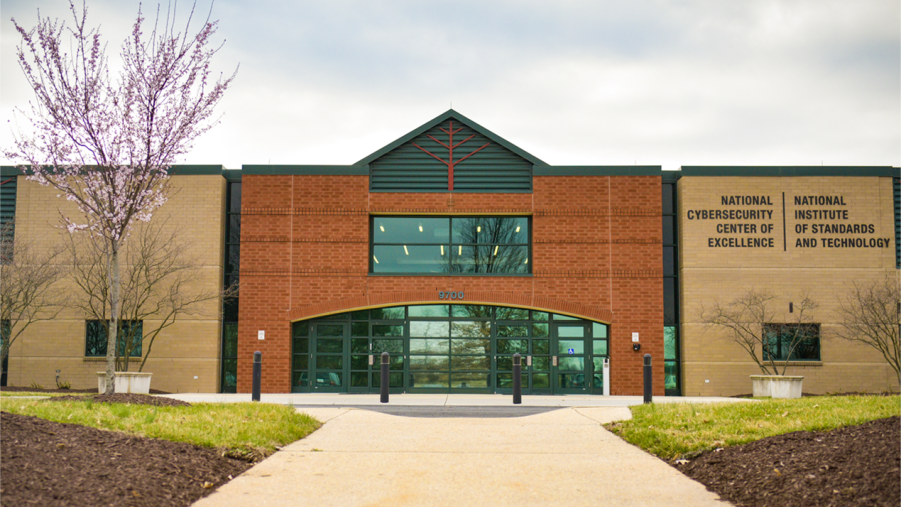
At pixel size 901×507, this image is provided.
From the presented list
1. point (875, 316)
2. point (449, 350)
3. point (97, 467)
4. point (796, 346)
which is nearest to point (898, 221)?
point (875, 316)

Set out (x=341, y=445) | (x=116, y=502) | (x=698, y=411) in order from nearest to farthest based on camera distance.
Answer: (x=116, y=502)
(x=341, y=445)
(x=698, y=411)

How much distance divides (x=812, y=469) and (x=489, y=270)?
1650cm

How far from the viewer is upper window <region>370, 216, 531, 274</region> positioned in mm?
22969

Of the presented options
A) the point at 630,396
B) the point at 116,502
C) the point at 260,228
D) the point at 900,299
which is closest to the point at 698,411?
the point at 116,502

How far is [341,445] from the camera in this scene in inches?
373

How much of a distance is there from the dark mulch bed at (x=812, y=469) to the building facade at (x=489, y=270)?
47.9 feet

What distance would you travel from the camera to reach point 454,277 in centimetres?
2266

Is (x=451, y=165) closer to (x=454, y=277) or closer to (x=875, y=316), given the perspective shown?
(x=454, y=277)

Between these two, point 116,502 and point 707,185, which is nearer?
point 116,502

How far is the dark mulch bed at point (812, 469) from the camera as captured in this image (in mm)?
5816

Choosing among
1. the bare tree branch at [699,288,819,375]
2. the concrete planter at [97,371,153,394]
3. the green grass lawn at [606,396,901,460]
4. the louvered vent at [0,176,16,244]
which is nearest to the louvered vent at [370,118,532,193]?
the bare tree branch at [699,288,819,375]

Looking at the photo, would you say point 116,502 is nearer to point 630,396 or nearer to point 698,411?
point 698,411

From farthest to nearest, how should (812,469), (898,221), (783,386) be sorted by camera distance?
(898,221), (783,386), (812,469)

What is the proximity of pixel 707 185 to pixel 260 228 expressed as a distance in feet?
44.1
